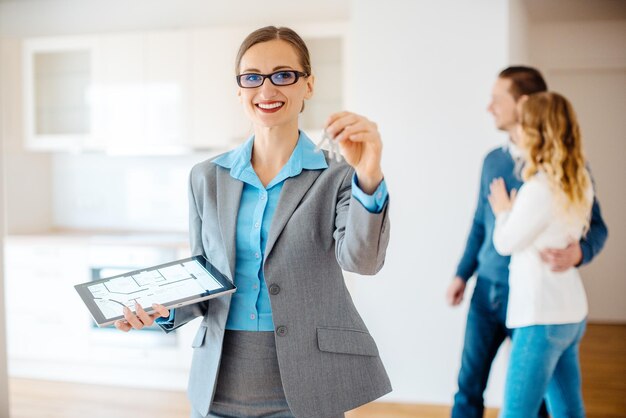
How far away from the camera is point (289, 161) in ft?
3.69

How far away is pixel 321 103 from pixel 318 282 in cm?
256

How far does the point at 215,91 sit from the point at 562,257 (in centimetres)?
244

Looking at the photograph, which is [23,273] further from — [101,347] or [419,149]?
[419,149]

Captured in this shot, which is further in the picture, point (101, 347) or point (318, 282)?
point (101, 347)

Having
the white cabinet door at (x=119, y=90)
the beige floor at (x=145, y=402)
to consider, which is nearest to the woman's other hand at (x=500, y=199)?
the beige floor at (x=145, y=402)

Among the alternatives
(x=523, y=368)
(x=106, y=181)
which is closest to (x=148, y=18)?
(x=106, y=181)

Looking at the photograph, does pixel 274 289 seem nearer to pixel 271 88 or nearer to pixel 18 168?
pixel 271 88

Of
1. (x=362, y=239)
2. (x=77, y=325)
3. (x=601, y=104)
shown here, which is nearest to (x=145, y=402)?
(x=77, y=325)

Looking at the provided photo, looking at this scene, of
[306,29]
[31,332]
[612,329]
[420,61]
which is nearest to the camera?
[420,61]

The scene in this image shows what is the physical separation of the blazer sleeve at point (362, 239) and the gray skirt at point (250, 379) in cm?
25

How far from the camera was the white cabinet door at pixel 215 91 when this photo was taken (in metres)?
3.65

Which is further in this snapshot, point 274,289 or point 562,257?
point 562,257

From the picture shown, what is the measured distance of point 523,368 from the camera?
1.80 meters

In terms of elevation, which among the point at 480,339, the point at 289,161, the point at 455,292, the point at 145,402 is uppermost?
the point at 289,161
